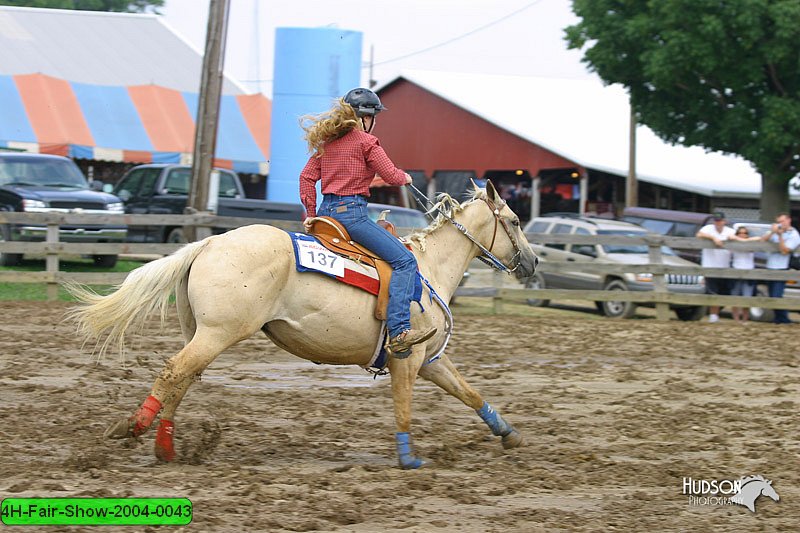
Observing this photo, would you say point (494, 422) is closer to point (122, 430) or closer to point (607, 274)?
point (122, 430)

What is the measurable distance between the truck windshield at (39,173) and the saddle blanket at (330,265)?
14912mm

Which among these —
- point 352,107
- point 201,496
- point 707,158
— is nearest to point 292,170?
point 352,107

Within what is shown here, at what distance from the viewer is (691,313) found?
59.5 feet

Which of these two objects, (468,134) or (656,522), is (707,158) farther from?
(656,522)

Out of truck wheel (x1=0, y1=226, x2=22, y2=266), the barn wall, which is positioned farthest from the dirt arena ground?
the barn wall

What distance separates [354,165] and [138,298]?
1.69 meters

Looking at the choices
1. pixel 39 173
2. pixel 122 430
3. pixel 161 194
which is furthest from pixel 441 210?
pixel 161 194

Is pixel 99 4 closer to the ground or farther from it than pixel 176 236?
Result: farther from it

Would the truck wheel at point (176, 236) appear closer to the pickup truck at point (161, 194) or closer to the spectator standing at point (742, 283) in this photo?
the pickup truck at point (161, 194)

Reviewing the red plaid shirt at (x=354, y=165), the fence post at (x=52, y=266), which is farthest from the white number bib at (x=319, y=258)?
the fence post at (x=52, y=266)

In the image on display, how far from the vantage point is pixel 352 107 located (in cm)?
682

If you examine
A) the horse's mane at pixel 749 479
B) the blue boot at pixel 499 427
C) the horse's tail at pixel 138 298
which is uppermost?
the horse's tail at pixel 138 298

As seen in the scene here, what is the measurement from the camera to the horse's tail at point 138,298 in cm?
645

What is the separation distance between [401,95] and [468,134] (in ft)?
15.9
